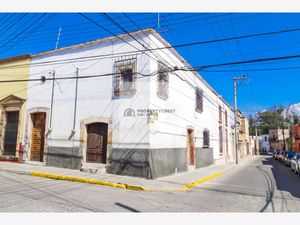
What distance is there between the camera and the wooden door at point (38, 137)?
14.6m

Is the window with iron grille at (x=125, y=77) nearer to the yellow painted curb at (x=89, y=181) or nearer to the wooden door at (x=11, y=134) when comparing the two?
the yellow painted curb at (x=89, y=181)

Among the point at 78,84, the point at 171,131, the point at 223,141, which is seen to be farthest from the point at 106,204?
the point at 223,141

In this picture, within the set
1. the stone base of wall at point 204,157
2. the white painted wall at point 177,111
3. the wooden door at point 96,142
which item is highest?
the white painted wall at point 177,111

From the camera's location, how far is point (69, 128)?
13406mm

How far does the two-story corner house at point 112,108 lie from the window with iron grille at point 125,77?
0.05 m

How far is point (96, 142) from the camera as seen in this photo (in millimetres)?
12641

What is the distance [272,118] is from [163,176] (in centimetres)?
8214

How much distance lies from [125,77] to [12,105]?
868 cm

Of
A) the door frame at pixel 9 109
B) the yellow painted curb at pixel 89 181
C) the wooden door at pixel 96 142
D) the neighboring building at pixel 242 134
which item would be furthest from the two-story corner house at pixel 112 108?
the neighboring building at pixel 242 134

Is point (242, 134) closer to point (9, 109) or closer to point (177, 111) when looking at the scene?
point (177, 111)

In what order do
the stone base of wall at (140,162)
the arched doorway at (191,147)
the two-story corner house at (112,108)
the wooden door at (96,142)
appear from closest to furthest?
the stone base of wall at (140,162)
the two-story corner house at (112,108)
the wooden door at (96,142)
the arched doorway at (191,147)

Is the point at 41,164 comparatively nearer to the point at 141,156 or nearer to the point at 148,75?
the point at 141,156

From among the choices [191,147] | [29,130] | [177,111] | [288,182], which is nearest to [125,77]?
[177,111]

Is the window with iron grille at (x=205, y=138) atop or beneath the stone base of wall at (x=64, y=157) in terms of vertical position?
atop
